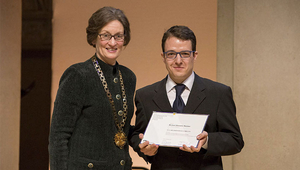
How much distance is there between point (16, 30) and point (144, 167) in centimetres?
245

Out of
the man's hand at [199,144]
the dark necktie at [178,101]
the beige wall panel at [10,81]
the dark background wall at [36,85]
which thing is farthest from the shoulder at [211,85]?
the beige wall panel at [10,81]

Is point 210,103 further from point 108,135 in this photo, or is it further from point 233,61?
point 233,61

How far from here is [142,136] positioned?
187 centimetres

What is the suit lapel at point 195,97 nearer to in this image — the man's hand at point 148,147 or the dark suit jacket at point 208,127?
the dark suit jacket at point 208,127

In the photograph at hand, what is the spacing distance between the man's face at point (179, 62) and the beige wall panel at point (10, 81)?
2.75 metres

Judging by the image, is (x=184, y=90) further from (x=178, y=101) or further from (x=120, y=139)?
(x=120, y=139)

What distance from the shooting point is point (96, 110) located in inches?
77.4

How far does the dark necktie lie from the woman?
0.34 meters

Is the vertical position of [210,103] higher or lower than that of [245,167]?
higher

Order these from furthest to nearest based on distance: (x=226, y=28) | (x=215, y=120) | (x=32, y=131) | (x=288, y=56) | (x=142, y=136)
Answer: (x=32, y=131)
(x=226, y=28)
(x=288, y=56)
(x=215, y=120)
(x=142, y=136)

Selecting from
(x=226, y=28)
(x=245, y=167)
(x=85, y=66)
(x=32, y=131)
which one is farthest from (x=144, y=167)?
(x=85, y=66)

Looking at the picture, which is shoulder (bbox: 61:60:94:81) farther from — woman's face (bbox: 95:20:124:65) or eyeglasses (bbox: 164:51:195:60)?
eyeglasses (bbox: 164:51:195:60)

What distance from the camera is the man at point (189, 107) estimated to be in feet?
6.40

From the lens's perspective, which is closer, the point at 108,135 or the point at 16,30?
the point at 108,135
